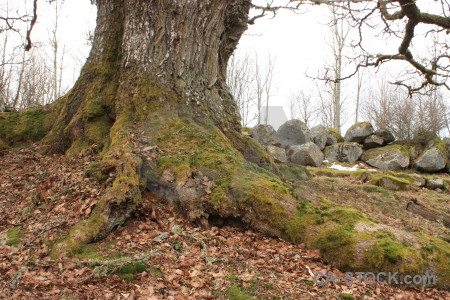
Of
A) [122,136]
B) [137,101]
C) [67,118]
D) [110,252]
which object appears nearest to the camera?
[110,252]

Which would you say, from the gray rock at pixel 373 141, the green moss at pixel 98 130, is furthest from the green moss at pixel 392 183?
the green moss at pixel 98 130

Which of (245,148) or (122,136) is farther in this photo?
(245,148)

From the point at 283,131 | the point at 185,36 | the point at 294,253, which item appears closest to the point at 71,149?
the point at 185,36

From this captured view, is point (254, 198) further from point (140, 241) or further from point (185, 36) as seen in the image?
point (185, 36)

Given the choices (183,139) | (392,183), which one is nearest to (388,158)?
(392,183)

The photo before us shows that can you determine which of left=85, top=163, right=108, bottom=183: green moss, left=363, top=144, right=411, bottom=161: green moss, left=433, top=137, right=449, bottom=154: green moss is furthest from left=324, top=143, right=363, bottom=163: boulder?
left=85, top=163, right=108, bottom=183: green moss

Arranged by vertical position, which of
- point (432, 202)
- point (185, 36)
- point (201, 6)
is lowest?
point (432, 202)

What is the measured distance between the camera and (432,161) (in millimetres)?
13297

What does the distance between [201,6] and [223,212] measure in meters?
3.89

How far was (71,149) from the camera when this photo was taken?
213 inches

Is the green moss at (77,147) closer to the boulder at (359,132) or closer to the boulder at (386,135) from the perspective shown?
the boulder at (359,132)

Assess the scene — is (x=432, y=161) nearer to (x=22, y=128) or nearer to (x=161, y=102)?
(x=161, y=102)

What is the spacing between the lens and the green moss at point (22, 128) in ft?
20.1

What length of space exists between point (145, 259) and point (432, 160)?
14310 mm
